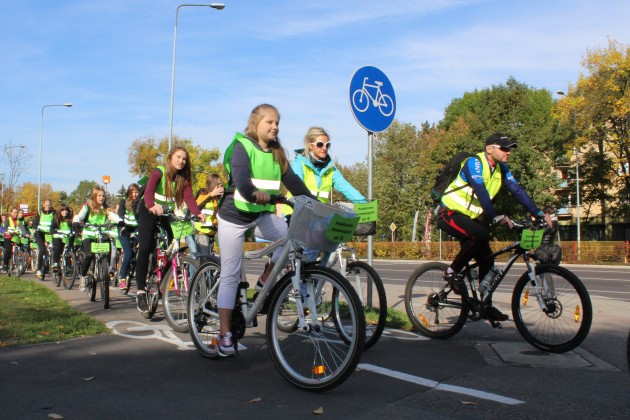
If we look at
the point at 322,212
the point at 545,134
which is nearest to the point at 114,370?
the point at 322,212

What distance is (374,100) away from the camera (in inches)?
323

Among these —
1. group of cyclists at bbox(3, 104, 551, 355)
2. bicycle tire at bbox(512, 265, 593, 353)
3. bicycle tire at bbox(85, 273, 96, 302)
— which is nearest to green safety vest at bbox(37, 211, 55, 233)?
bicycle tire at bbox(85, 273, 96, 302)

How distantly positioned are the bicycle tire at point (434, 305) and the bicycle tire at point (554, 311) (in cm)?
64

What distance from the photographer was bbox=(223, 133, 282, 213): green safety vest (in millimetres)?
4836

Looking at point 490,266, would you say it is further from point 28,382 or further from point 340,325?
point 28,382

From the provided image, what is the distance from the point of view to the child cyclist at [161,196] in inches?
298

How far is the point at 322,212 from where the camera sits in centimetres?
418

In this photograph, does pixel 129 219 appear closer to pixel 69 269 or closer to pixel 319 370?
pixel 69 269

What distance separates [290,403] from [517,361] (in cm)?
216

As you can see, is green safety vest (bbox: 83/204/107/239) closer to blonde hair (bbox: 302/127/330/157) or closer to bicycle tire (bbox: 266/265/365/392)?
blonde hair (bbox: 302/127/330/157)

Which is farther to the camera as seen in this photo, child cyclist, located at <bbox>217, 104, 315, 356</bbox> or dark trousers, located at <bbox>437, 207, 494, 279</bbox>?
dark trousers, located at <bbox>437, 207, 494, 279</bbox>

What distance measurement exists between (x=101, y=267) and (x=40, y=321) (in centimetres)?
220

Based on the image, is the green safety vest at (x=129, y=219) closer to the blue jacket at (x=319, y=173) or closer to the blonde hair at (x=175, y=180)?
the blonde hair at (x=175, y=180)

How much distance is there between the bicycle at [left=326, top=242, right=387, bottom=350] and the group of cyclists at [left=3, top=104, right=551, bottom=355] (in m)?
0.41
